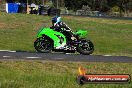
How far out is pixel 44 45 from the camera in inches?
755

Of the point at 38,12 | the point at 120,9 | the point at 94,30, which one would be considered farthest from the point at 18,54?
the point at 120,9

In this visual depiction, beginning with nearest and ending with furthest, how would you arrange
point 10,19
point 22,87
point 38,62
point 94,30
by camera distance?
point 22,87, point 38,62, point 94,30, point 10,19

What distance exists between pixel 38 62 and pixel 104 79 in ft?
36.4

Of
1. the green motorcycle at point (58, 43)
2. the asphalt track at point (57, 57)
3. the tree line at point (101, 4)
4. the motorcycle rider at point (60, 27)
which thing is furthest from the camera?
the tree line at point (101, 4)

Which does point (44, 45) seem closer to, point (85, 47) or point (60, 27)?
point (60, 27)

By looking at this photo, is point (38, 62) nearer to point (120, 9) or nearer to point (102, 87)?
point (102, 87)

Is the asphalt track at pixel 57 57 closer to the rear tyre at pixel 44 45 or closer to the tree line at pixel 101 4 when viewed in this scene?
the rear tyre at pixel 44 45

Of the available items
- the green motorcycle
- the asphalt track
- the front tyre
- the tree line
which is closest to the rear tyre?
the green motorcycle

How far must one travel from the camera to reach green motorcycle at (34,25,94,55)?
19.0m

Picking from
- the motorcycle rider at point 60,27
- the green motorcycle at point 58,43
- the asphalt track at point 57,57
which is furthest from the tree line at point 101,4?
the asphalt track at point 57,57

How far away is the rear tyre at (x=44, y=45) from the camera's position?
62.6ft

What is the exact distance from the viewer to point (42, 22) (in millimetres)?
47500

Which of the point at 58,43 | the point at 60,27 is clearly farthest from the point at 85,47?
the point at 60,27

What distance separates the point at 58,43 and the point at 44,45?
0.66m
